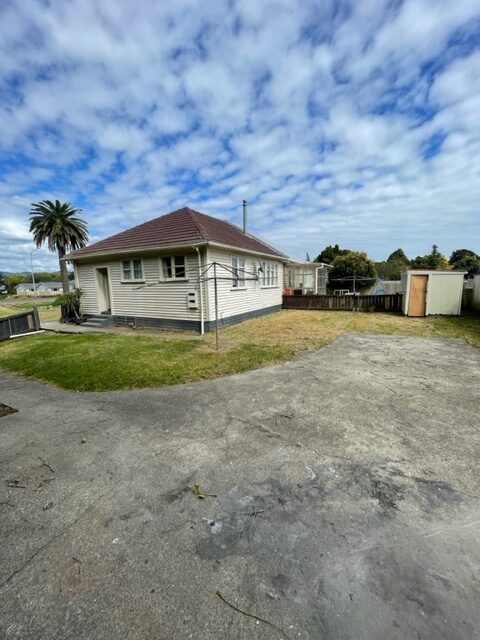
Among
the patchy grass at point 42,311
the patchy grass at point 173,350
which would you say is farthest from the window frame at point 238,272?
the patchy grass at point 42,311

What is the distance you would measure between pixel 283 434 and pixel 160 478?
154cm

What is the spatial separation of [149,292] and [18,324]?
16.6 feet

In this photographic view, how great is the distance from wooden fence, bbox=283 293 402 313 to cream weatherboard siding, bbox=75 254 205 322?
30.6 feet

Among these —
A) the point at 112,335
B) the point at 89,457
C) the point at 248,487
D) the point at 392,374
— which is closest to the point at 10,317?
the point at 112,335

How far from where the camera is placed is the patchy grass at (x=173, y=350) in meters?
6.09

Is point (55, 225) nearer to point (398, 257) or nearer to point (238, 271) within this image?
point (238, 271)

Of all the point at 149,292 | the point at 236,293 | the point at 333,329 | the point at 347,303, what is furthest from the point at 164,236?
the point at 347,303

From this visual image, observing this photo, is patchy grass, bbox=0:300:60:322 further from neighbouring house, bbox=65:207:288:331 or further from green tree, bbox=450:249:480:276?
green tree, bbox=450:249:480:276

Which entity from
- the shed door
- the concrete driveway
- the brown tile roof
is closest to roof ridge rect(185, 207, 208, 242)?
the brown tile roof

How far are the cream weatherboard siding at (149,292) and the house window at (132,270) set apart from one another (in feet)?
0.67

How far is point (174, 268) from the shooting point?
435 inches

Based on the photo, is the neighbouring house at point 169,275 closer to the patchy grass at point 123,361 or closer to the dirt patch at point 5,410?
the patchy grass at point 123,361

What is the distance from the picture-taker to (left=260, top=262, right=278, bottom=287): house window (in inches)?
614

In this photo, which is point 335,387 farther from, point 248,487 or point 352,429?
point 248,487
